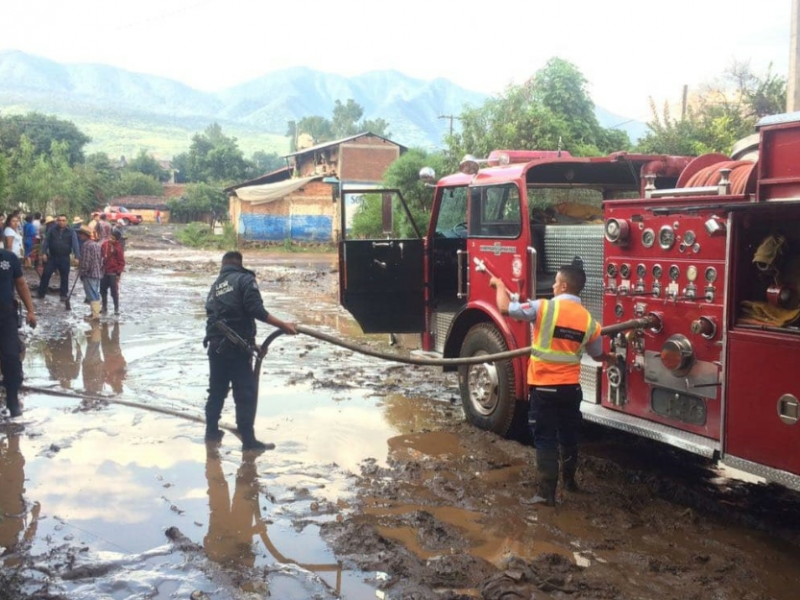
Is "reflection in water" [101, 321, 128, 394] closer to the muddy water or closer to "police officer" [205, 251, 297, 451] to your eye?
the muddy water

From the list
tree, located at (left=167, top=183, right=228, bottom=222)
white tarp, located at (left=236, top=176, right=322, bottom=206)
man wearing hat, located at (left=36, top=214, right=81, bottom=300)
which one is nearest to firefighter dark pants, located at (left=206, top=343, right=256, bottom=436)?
man wearing hat, located at (left=36, top=214, right=81, bottom=300)

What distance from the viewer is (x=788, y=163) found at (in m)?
4.29

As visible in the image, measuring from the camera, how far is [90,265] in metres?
13.5

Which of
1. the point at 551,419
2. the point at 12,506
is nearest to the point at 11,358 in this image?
the point at 12,506

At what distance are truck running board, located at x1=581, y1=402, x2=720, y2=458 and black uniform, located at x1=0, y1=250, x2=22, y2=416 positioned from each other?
5.17 m

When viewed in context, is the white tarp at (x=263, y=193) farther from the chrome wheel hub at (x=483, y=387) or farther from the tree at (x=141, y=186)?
Result: the tree at (x=141, y=186)

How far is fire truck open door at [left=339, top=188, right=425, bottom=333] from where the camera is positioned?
7727 millimetres

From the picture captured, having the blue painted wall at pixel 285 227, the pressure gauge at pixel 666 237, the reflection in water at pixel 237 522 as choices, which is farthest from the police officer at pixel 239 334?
the blue painted wall at pixel 285 227

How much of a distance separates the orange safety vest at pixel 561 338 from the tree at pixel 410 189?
17328 millimetres

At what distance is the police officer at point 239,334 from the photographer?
6.56m

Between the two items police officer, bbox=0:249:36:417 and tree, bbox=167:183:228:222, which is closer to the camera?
police officer, bbox=0:249:36:417

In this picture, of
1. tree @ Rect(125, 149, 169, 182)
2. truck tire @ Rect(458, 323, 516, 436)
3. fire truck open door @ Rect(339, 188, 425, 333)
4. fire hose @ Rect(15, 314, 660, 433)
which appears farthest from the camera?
tree @ Rect(125, 149, 169, 182)

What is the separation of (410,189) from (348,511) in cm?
2115

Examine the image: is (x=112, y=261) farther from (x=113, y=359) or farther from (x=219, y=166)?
(x=219, y=166)
